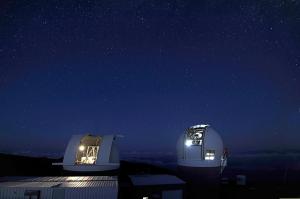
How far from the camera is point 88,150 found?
30953mm

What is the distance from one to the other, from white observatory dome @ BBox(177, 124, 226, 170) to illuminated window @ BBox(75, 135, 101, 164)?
9005 millimetres

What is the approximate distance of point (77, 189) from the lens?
1695cm

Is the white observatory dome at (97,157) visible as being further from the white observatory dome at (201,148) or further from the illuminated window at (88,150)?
the white observatory dome at (201,148)

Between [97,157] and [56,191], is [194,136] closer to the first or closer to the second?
[97,157]

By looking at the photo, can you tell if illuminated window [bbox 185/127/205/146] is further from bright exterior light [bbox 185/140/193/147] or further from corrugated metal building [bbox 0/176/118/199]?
corrugated metal building [bbox 0/176/118/199]

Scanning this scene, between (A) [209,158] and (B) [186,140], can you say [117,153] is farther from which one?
(A) [209,158]

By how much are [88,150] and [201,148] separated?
12.4 m

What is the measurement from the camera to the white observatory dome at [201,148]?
2619 cm

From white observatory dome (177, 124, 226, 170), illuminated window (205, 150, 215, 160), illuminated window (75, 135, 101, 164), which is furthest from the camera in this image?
illuminated window (75, 135, 101, 164)

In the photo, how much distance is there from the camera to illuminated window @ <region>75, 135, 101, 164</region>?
29.1 m

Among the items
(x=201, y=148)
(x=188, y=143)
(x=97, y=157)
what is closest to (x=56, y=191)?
(x=97, y=157)

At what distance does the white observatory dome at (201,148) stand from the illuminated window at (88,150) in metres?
9.01

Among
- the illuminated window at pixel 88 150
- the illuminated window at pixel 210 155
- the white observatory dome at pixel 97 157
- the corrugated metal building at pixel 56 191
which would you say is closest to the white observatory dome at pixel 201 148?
the illuminated window at pixel 210 155

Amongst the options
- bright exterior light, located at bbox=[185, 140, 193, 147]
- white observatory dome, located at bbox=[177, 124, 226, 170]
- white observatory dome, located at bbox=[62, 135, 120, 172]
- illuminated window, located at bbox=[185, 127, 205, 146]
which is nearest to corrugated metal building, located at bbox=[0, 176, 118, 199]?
white observatory dome, located at bbox=[62, 135, 120, 172]
